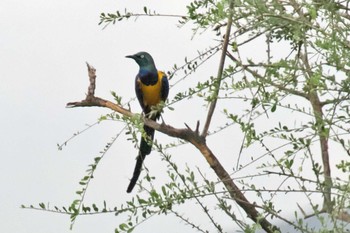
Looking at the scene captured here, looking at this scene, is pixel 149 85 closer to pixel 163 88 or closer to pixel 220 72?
pixel 163 88

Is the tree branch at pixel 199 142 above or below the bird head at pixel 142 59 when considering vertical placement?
below

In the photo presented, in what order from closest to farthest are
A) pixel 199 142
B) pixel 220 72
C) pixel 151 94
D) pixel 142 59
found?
1. pixel 220 72
2. pixel 199 142
3. pixel 151 94
4. pixel 142 59

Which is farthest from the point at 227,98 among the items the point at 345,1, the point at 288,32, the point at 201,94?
the point at 345,1

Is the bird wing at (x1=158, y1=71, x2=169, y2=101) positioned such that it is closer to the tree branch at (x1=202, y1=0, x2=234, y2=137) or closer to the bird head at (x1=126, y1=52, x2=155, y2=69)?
the bird head at (x1=126, y1=52, x2=155, y2=69)

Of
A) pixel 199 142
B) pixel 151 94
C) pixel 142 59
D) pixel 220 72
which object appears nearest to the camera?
pixel 220 72

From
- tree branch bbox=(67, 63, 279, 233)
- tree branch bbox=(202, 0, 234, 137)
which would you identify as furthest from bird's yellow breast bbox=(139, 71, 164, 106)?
tree branch bbox=(202, 0, 234, 137)

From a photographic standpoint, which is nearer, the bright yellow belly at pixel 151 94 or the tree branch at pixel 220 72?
the tree branch at pixel 220 72

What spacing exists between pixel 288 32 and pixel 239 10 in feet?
1.10

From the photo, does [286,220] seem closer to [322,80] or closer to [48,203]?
[322,80]

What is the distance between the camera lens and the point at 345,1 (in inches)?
83.8

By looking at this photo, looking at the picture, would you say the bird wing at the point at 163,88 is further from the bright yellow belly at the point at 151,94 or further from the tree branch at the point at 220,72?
the tree branch at the point at 220,72

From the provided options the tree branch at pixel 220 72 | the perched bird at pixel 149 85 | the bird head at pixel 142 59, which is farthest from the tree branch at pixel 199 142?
the bird head at pixel 142 59

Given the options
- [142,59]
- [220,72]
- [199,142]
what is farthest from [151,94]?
[220,72]

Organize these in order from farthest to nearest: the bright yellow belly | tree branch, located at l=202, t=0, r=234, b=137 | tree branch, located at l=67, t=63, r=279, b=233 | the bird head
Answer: the bird head → the bright yellow belly → tree branch, located at l=67, t=63, r=279, b=233 → tree branch, located at l=202, t=0, r=234, b=137
